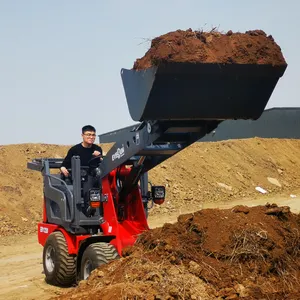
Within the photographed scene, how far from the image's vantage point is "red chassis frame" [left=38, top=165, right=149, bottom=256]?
8.48m

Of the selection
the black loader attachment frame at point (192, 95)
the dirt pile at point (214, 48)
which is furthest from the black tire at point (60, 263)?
the dirt pile at point (214, 48)

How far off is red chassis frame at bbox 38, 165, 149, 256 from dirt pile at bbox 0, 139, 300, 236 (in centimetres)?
876

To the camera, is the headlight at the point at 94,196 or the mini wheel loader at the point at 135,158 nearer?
the mini wheel loader at the point at 135,158

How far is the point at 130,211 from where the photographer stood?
9.11 meters

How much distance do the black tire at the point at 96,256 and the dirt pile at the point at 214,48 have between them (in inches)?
102

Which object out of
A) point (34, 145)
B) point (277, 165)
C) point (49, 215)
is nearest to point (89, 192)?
point (49, 215)

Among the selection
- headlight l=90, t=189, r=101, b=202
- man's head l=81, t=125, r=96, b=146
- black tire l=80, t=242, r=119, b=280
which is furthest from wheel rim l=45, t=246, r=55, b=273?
man's head l=81, t=125, r=96, b=146

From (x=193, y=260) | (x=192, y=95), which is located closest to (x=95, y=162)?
(x=192, y=95)

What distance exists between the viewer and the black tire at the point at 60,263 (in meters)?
9.04

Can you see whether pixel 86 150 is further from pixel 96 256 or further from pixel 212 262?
pixel 212 262

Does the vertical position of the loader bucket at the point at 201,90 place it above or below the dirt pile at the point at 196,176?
above

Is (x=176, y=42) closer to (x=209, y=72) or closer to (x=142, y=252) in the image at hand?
(x=209, y=72)

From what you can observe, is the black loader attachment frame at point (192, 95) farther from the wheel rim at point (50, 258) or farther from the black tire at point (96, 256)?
the wheel rim at point (50, 258)

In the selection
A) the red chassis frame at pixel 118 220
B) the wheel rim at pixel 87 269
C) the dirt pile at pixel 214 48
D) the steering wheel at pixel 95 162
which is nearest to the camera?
the dirt pile at pixel 214 48
